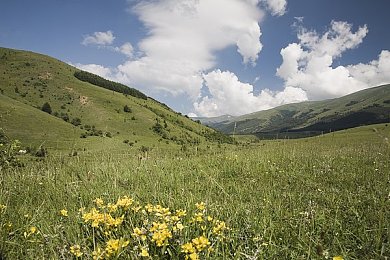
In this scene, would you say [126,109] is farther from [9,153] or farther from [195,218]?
[195,218]

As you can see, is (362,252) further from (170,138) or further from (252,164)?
(170,138)

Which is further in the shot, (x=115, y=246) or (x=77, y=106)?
(x=77, y=106)

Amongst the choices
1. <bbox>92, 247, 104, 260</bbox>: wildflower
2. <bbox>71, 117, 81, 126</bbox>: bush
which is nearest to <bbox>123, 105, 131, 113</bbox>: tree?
<bbox>71, 117, 81, 126</bbox>: bush

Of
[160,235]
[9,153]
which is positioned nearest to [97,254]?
[160,235]

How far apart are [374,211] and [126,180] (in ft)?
15.4

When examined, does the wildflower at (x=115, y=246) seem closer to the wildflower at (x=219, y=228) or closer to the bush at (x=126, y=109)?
the wildflower at (x=219, y=228)

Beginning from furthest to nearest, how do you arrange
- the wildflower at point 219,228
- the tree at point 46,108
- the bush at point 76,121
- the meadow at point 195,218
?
1. the bush at point 76,121
2. the tree at point 46,108
3. the wildflower at point 219,228
4. the meadow at point 195,218

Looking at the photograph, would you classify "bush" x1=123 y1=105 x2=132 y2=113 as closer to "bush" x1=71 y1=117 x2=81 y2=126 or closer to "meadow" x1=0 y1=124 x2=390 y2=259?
"bush" x1=71 y1=117 x2=81 y2=126

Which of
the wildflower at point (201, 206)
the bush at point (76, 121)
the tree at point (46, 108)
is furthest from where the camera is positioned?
the bush at point (76, 121)

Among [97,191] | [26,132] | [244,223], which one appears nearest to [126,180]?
[97,191]

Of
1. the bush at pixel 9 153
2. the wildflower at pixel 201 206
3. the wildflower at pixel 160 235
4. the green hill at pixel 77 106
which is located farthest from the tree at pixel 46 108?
the wildflower at pixel 160 235

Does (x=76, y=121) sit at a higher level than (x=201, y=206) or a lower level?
higher

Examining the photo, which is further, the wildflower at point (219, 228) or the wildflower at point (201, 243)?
the wildflower at point (219, 228)

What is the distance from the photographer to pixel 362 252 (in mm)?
3338
